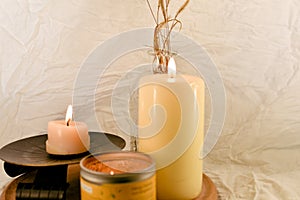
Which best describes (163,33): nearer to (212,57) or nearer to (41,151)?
(212,57)

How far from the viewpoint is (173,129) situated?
0.45m

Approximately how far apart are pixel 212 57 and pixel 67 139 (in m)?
0.30

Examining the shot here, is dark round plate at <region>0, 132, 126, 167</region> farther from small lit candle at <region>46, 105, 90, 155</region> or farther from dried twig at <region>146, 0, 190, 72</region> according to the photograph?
dried twig at <region>146, 0, 190, 72</region>

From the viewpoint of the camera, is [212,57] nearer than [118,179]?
No

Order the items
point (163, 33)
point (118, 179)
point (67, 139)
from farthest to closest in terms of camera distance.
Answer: point (163, 33) < point (67, 139) < point (118, 179)

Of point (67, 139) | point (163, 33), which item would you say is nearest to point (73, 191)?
point (67, 139)

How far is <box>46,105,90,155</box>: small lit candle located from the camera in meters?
0.49

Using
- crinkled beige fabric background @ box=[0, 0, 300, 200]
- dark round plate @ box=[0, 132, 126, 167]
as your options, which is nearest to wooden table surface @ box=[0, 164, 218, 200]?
dark round plate @ box=[0, 132, 126, 167]

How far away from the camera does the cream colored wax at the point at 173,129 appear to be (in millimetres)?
449

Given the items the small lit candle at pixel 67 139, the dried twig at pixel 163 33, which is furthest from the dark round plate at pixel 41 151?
the dried twig at pixel 163 33

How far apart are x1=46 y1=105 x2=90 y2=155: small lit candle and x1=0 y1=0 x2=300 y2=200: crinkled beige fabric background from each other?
19 centimetres

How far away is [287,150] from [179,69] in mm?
229

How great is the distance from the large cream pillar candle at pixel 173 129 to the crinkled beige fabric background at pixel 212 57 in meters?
0.20

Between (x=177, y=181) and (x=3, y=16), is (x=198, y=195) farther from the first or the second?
(x=3, y=16)
